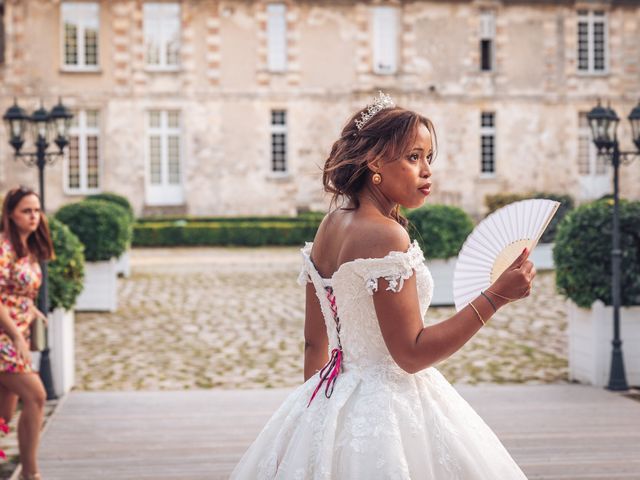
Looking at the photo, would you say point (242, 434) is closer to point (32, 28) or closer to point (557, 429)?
point (557, 429)

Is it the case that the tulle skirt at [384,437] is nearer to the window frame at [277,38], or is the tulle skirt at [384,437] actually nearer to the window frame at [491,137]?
the window frame at [277,38]

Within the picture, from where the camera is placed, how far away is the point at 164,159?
2434cm

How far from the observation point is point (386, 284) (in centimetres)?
232

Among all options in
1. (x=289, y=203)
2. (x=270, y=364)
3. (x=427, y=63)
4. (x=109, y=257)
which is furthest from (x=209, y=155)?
(x=270, y=364)

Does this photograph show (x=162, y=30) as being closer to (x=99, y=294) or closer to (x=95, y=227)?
(x=95, y=227)

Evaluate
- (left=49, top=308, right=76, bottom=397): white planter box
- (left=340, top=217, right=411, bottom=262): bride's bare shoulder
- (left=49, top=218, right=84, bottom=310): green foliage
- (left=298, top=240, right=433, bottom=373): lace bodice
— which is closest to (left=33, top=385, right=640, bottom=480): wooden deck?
(left=49, top=308, right=76, bottom=397): white planter box

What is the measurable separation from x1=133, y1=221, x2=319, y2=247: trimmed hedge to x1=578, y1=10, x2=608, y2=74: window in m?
9.99

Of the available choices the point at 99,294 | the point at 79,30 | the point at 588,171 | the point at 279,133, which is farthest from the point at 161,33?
the point at 99,294

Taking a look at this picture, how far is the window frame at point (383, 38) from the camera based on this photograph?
82.1 feet

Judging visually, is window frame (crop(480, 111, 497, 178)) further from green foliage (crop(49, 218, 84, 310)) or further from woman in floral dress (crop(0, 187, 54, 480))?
woman in floral dress (crop(0, 187, 54, 480))

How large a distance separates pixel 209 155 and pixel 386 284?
22149 mm

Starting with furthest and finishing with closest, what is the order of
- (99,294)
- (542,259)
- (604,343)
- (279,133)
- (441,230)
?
(279,133)
(542,259)
(441,230)
(99,294)
(604,343)

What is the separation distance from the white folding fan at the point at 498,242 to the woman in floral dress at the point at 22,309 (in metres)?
2.55

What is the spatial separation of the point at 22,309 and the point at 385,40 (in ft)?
70.1
